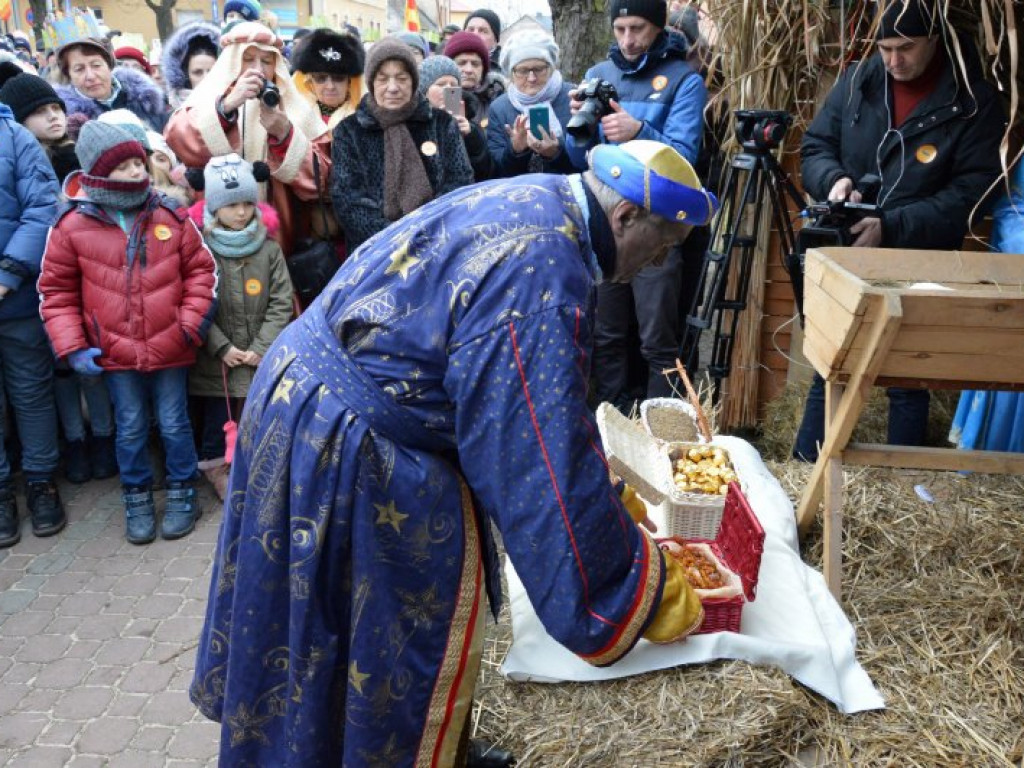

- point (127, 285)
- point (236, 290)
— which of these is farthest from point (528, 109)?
point (127, 285)

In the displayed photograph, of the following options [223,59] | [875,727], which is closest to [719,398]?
[875,727]

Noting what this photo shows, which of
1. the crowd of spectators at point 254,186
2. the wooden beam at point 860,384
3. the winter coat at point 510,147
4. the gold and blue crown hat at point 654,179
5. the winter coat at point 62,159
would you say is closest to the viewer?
the gold and blue crown hat at point 654,179

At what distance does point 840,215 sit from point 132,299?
3.11 m

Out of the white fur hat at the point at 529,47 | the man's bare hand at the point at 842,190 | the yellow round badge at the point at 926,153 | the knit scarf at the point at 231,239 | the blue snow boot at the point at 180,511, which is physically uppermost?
the white fur hat at the point at 529,47

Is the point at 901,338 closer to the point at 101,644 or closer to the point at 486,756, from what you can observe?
→ the point at 486,756

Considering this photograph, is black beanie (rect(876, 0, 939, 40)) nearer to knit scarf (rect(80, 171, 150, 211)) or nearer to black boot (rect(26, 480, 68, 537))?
knit scarf (rect(80, 171, 150, 211))

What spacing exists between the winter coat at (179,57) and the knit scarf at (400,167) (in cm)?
194

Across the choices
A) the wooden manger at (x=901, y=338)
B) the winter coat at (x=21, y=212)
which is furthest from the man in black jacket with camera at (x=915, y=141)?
the winter coat at (x=21, y=212)

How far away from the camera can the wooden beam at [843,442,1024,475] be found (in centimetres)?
259

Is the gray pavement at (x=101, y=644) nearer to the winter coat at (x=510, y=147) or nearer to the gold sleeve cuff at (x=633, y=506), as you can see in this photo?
the gold sleeve cuff at (x=633, y=506)

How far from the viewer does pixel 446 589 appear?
1.69m

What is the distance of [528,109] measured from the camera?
461 cm

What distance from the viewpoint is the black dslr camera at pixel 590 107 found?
3920 mm

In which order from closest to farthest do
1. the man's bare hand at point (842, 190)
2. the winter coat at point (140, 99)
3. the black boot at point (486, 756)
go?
the black boot at point (486, 756)
the man's bare hand at point (842, 190)
the winter coat at point (140, 99)
